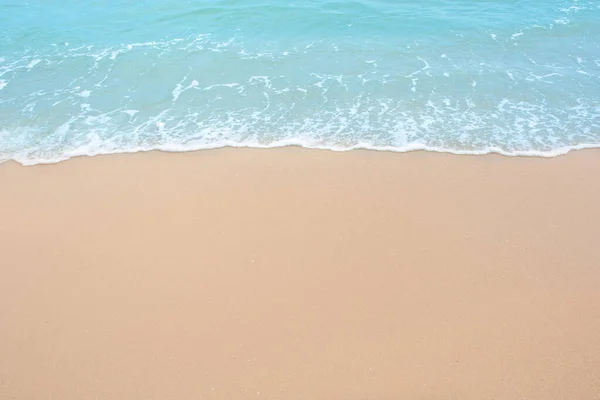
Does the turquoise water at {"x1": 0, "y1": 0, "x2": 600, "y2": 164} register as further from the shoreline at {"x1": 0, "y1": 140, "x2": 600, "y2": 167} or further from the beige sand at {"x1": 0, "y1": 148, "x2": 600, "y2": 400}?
the beige sand at {"x1": 0, "y1": 148, "x2": 600, "y2": 400}

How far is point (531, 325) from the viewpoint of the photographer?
18.8 ft

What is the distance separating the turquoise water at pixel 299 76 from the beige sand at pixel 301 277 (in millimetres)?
836

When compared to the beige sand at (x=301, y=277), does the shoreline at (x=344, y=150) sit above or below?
above

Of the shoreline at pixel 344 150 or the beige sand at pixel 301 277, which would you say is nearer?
the beige sand at pixel 301 277

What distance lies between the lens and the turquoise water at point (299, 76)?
9422 mm

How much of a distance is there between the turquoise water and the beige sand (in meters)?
0.84

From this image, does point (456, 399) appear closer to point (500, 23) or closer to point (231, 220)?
point (231, 220)

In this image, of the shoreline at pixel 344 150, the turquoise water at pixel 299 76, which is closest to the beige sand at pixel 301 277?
the shoreline at pixel 344 150

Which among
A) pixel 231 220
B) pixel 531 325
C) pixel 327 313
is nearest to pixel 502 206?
pixel 531 325

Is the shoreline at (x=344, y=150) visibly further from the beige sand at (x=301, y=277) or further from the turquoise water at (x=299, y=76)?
the beige sand at (x=301, y=277)

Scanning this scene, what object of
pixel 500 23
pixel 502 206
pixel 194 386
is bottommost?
pixel 194 386

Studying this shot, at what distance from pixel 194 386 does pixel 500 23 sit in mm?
14293

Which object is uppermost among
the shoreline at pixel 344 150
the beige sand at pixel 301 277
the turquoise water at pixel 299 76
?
the turquoise water at pixel 299 76

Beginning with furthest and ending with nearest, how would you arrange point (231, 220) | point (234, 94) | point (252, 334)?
1. point (234, 94)
2. point (231, 220)
3. point (252, 334)
